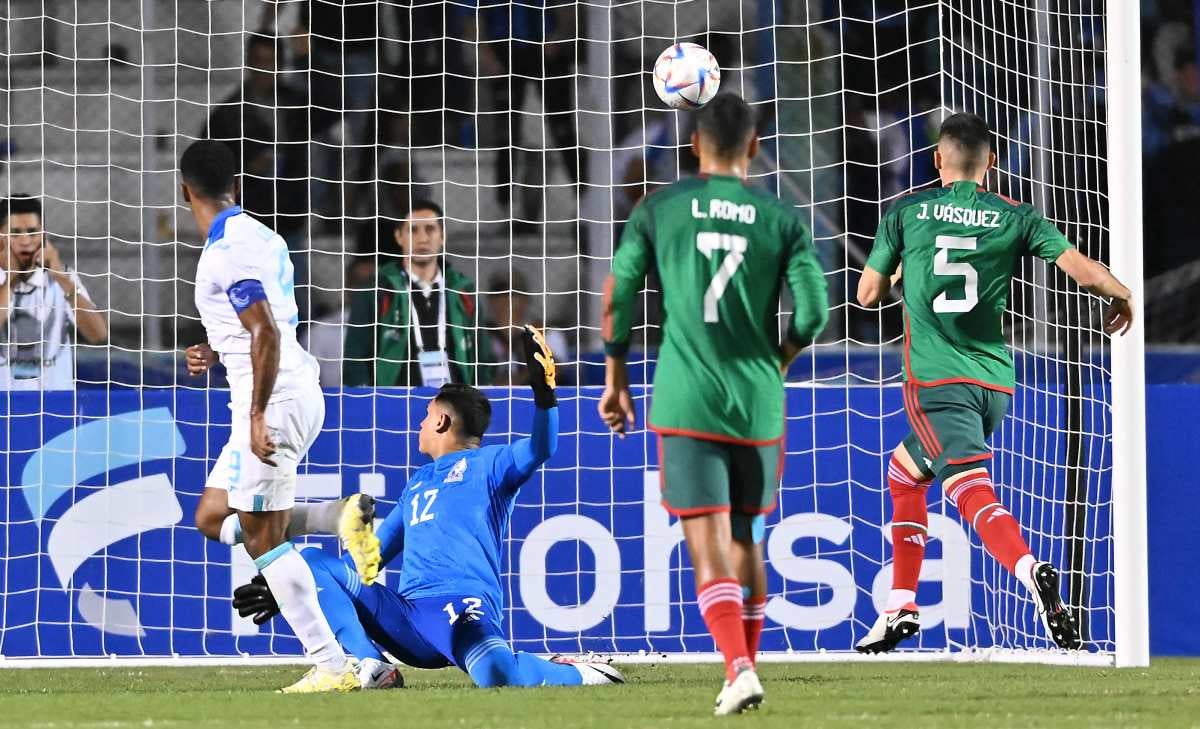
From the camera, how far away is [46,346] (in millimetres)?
9758

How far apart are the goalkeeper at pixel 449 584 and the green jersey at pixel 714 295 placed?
1.03m

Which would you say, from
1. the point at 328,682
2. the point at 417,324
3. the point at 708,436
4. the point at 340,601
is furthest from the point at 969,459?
the point at 417,324

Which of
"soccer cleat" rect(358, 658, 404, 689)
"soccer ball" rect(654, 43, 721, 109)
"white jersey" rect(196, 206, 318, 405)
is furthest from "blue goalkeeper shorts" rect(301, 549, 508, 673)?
"soccer ball" rect(654, 43, 721, 109)

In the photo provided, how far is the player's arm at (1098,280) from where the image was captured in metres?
6.77

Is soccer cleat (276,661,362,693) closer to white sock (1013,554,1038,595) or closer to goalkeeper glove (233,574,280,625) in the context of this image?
goalkeeper glove (233,574,280,625)

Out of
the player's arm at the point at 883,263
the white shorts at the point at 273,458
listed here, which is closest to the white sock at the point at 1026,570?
the player's arm at the point at 883,263

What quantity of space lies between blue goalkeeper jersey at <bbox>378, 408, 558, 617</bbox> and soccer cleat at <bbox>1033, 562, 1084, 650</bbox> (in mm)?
1834

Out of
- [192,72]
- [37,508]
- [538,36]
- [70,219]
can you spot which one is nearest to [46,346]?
[37,508]

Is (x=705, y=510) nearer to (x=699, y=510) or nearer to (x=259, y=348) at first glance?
(x=699, y=510)

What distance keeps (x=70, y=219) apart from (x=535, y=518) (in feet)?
15.0

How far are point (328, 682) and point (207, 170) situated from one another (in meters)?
1.91

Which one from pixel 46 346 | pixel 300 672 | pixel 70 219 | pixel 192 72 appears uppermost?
pixel 192 72

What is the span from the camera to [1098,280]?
6.78 meters

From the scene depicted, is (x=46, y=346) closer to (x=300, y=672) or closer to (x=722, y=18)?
(x=300, y=672)
